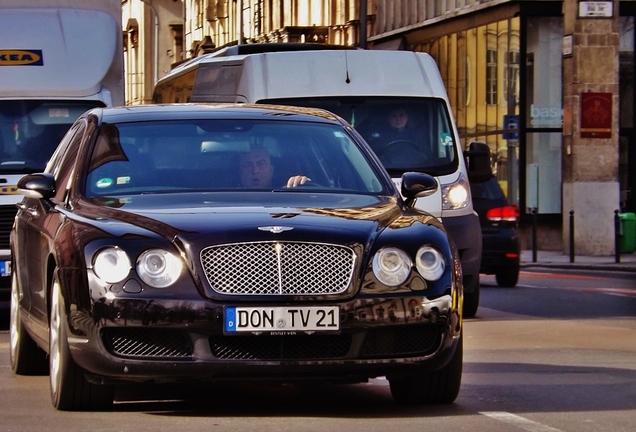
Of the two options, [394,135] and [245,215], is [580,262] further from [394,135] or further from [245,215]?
[245,215]

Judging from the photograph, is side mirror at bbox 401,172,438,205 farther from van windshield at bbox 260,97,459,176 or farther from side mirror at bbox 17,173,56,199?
van windshield at bbox 260,97,459,176

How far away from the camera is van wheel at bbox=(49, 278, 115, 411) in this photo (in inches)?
321

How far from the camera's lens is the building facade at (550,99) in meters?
34.8

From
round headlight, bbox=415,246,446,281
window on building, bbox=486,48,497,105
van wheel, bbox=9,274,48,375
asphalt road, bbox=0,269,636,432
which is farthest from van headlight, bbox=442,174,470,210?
window on building, bbox=486,48,497,105

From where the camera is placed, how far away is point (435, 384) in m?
8.47

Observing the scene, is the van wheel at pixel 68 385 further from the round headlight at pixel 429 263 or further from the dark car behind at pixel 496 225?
the dark car behind at pixel 496 225

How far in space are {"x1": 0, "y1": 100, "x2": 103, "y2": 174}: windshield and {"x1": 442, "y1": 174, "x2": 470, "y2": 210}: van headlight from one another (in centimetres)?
373

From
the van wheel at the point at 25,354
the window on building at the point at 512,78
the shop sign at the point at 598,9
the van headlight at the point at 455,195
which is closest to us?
the van wheel at the point at 25,354

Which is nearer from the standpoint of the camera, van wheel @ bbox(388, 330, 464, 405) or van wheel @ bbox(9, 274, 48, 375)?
van wheel @ bbox(388, 330, 464, 405)

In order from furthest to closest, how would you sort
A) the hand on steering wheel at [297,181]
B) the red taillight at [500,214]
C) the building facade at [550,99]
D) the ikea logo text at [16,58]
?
the building facade at [550,99], the red taillight at [500,214], the ikea logo text at [16,58], the hand on steering wheel at [297,181]

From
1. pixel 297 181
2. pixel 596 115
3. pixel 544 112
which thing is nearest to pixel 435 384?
pixel 297 181

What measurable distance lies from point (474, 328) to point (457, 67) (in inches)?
1072

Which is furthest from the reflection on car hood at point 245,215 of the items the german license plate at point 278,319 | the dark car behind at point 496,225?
the dark car behind at point 496,225

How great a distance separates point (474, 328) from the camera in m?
14.2
